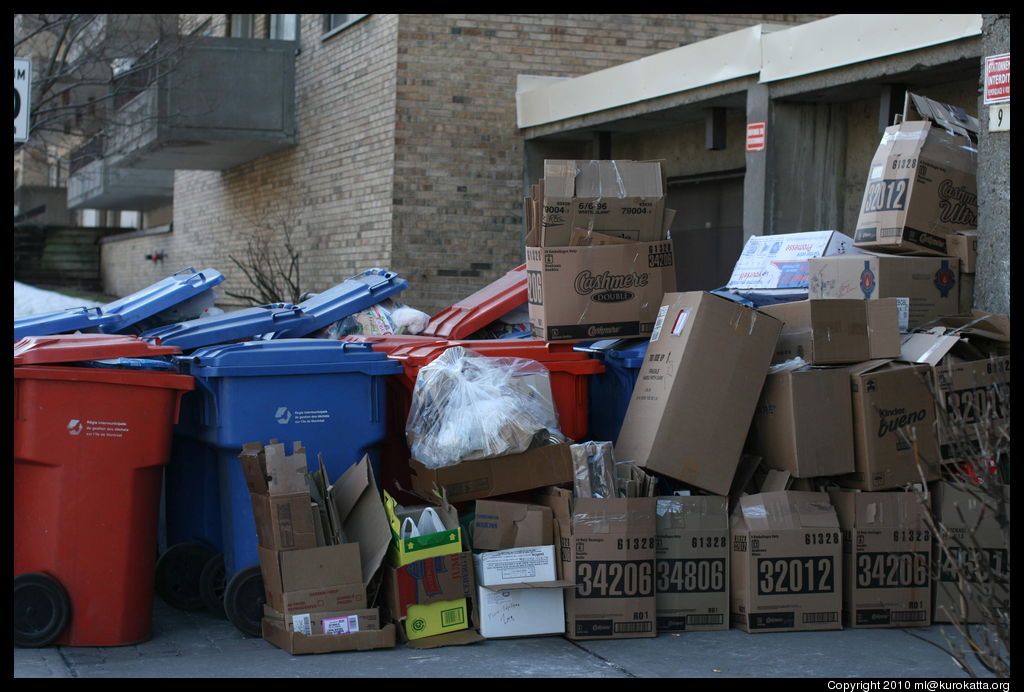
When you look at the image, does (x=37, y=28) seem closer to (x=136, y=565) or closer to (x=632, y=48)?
(x=632, y=48)

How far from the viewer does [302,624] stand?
4375 millimetres

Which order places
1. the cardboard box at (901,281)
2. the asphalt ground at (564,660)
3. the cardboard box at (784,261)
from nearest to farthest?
the asphalt ground at (564,660) < the cardboard box at (901,281) < the cardboard box at (784,261)

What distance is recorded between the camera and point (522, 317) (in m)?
6.48

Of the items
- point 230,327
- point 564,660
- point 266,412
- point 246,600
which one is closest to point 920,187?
point 564,660

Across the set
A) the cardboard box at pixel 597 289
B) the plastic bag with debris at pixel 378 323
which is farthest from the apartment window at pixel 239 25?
the cardboard box at pixel 597 289

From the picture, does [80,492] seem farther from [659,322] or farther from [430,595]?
[659,322]

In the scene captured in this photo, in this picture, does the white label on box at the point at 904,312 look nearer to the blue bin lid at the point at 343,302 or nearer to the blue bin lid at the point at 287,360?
the blue bin lid at the point at 287,360

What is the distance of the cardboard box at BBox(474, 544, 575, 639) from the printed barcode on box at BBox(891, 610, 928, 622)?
4.64ft

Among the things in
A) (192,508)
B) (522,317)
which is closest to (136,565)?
(192,508)

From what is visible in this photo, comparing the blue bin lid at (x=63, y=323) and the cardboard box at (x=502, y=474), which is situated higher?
the blue bin lid at (x=63, y=323)

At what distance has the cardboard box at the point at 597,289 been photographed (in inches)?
217

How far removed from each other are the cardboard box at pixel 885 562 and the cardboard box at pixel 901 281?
→ 3.76 feet

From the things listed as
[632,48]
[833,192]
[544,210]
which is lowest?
[544,210]
